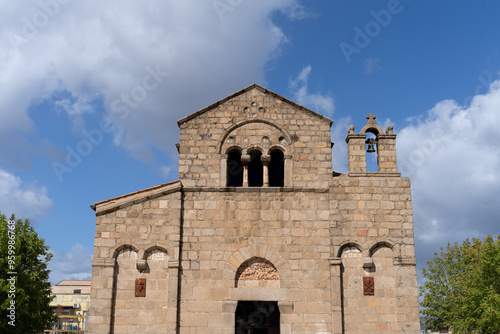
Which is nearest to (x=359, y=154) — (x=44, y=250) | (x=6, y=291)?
(x=6, y=291)

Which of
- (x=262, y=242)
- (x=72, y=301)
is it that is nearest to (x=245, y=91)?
(x=262, y=242)

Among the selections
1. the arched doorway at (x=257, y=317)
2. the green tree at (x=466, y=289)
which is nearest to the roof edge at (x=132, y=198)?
the arched doorway at (x=257, y=317)

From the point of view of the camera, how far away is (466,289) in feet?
97.6

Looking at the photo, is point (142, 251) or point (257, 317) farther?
point (257, 317)

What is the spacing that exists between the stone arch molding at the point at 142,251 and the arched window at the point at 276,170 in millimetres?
4600

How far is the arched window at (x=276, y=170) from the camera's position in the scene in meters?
17.7

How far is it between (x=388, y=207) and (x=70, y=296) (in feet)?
189

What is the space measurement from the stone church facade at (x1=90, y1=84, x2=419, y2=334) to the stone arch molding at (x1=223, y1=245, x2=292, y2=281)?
0.03 meters

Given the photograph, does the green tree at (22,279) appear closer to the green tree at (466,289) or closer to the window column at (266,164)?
the window column at (266,164)

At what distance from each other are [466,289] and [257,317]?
18607 millimetres

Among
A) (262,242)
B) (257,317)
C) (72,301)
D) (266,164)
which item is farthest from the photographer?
(72,301)

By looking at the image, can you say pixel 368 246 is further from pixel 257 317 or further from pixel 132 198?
pixel 132 198

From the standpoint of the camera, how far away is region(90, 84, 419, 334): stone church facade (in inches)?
613

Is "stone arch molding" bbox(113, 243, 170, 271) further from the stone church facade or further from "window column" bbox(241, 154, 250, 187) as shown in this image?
"window column" bbox(241, 154, 250, 187)
